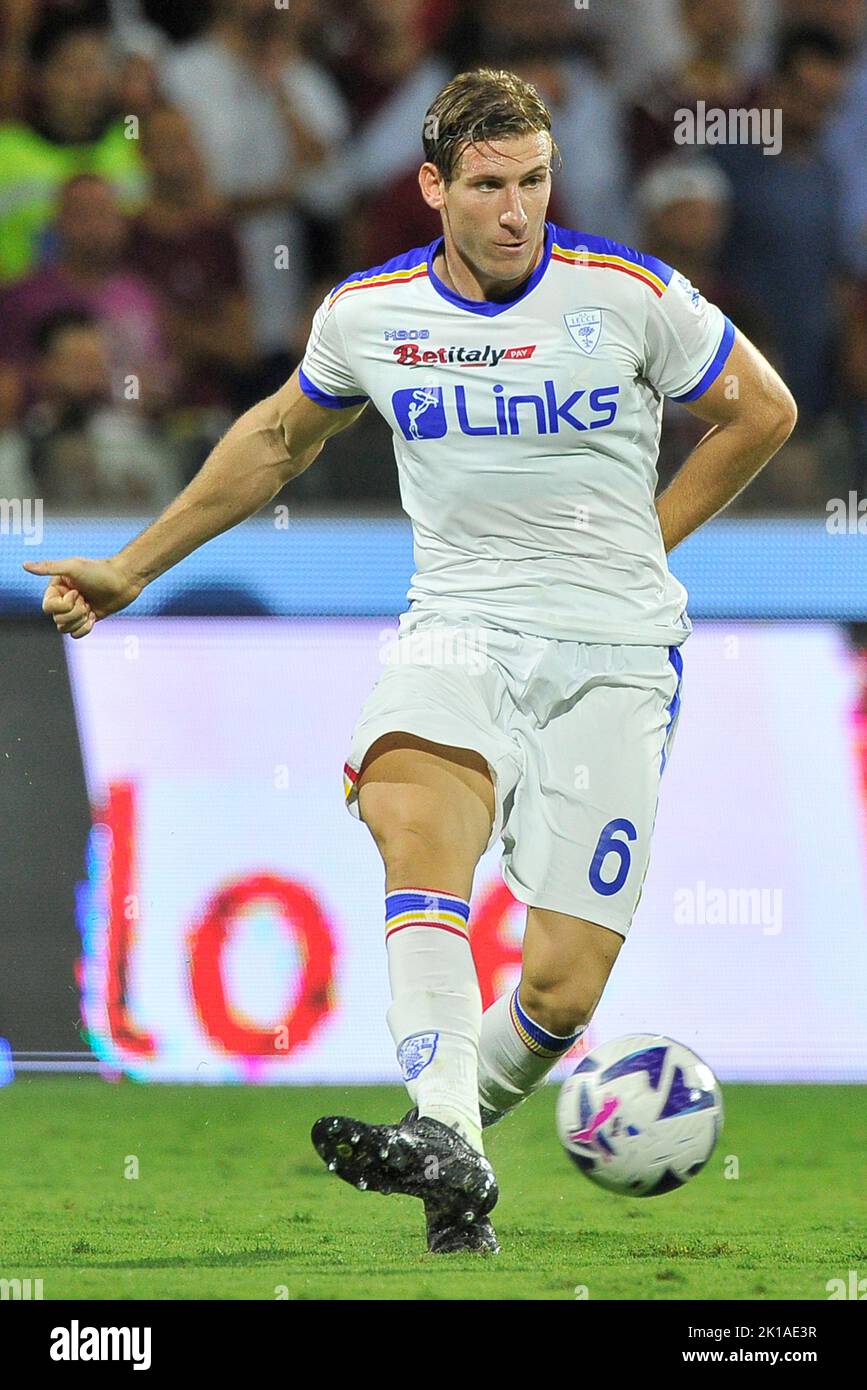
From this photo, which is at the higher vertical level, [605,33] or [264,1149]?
[605,33]

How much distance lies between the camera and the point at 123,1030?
585cm

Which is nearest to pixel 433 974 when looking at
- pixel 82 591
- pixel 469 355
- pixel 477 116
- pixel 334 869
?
pixel 82 591

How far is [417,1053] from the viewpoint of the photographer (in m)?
3.56

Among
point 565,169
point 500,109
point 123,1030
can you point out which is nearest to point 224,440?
point 500,109

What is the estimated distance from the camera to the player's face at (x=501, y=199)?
151 inches

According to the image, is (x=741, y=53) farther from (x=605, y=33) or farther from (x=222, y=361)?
(x=222, y=361)

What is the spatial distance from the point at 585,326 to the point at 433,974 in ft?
4.24

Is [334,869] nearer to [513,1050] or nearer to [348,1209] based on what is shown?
[348,1209]

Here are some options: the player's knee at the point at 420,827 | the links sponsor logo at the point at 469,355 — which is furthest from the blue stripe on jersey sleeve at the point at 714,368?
the player's knee at the point at 420,827

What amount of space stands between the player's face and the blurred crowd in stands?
3.10 meters

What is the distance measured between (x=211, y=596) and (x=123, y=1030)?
1.28 m

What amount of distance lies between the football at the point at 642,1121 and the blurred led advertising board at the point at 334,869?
188 cm

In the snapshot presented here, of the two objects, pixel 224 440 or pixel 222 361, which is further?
pixel 222 361

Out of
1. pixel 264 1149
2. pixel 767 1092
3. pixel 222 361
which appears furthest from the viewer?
pixel 222 361
